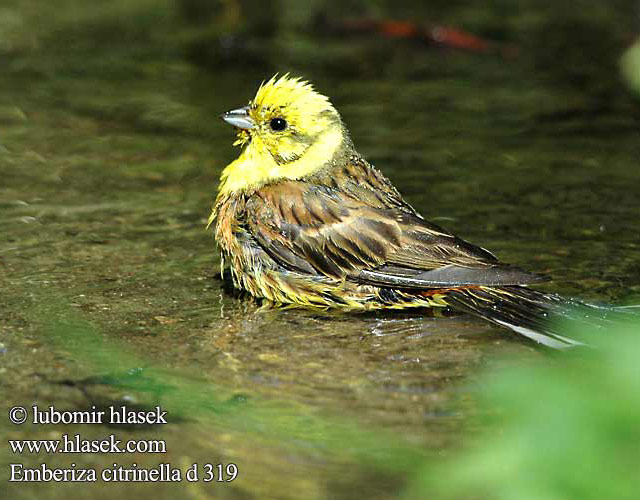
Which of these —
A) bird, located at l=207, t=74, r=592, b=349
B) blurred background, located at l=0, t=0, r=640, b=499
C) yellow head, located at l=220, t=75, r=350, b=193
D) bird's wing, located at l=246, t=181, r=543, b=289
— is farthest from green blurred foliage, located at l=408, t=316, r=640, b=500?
yellow head, located at l=220, t=75, r=350, b=193

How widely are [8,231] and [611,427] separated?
451 cm

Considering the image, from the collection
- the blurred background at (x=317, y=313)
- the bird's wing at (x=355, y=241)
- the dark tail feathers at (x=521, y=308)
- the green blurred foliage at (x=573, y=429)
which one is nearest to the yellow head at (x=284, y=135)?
the bird's wing at (x=355, y=241)

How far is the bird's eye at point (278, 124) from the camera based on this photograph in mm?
5379

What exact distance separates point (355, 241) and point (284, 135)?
80 cm

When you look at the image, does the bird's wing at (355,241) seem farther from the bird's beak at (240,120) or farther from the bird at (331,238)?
the bird's beak at (240,120)

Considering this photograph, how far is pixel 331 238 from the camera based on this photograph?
4902 mm

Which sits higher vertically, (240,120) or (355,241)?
(240,120)

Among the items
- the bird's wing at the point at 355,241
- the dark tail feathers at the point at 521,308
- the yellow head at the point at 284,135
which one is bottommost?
the dark tail feathers at the point at 521,308

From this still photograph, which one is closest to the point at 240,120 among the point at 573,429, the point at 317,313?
the point at 317,313

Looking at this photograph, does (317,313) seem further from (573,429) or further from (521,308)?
(573,429)

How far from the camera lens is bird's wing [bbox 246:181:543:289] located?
469cm

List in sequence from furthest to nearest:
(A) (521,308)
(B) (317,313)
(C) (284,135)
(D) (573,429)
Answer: (C) (284,135) < (B) (317,313) < (A) (521,308) < (D) (573,429)

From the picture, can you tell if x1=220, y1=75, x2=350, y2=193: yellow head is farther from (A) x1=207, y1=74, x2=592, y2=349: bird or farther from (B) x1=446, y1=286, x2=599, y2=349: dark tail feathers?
(B) x1=446, y1=286, x2=599, y2=349: dark tail feathers

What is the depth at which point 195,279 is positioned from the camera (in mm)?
5172
